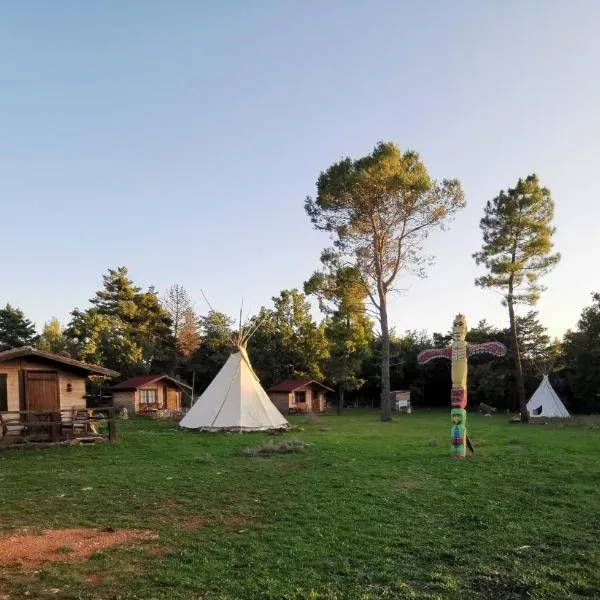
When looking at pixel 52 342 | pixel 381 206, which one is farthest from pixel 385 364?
pixel 52 342

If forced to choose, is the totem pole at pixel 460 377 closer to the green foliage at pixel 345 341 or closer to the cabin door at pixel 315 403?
the green foliage at pixel 345 341

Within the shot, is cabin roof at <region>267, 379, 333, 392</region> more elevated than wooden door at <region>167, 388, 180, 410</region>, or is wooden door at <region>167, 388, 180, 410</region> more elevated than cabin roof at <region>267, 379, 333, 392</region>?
cabin roof at <region>267, 379, 333, 392</region>

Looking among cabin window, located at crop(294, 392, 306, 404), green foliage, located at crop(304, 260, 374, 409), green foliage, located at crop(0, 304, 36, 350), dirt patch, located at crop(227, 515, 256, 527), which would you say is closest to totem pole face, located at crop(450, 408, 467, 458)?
dirt patch, located at crop(227, 515, 256, 527)

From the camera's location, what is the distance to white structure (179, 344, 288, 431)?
22.8m

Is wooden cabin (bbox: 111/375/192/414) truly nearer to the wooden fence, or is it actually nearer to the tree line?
the tree line

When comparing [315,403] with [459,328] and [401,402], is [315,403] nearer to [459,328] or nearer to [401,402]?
[401,402]

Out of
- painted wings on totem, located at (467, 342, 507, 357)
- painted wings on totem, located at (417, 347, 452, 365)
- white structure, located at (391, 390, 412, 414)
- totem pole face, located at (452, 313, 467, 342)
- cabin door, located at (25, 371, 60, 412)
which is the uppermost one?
totem pole face, located at (452, 313, 467, 342)

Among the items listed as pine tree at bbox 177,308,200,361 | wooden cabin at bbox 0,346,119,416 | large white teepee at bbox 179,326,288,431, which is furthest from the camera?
pine tree at bbox 177,308,200,361

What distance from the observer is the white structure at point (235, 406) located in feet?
74.7

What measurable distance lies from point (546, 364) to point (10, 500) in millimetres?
41477

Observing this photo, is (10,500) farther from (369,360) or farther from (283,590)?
(369,360)

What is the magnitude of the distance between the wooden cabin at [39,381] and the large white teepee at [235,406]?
4779 millimetres

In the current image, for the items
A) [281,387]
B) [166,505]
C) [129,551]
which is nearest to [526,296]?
[281,387]

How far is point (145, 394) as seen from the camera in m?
40.1
